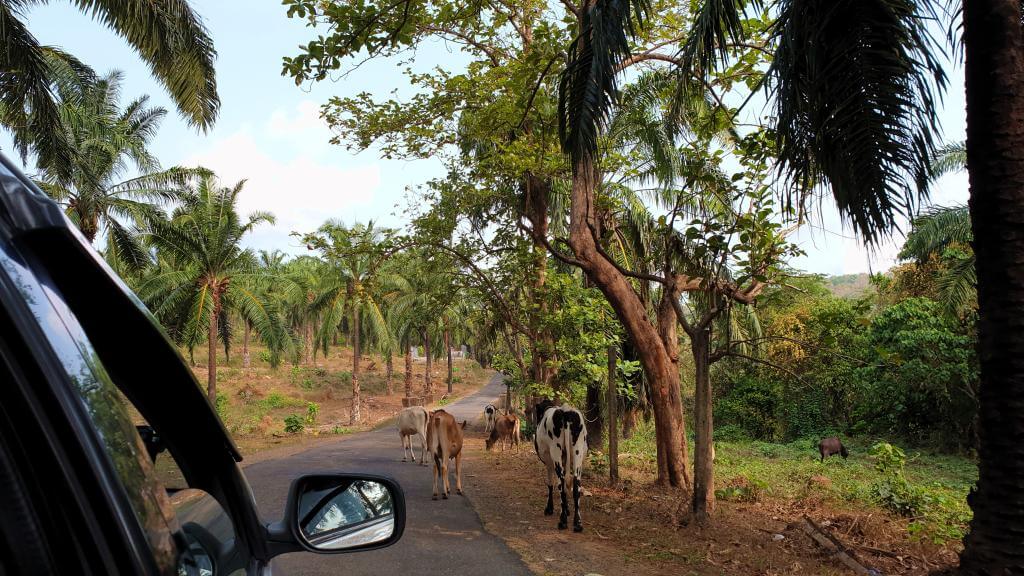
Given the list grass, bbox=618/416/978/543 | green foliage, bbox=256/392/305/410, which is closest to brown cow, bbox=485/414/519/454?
grass, bbox=618/416/978/543

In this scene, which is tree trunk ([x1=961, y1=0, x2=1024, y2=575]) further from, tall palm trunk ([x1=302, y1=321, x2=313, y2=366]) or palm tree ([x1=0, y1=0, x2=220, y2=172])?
tall palm trunk ([x1=302, y1=321, x2=313, y2=366])

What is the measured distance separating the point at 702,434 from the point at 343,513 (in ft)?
25.9

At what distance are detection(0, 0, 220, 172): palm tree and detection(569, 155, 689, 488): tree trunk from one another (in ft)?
23.4

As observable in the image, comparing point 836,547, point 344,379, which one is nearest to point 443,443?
point 836,547

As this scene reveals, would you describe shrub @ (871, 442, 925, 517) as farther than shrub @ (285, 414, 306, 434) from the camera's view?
No

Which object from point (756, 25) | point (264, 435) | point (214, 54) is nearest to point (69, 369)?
point (756, 25)

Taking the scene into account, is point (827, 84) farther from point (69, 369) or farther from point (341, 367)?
point (341, 367)

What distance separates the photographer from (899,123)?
6.09 meters

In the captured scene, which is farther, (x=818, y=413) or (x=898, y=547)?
(x=818, y=413)

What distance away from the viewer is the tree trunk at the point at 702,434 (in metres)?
9.09

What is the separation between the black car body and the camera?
2.76 ft

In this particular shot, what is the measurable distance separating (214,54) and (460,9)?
238 inches

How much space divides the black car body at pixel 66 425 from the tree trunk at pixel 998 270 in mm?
5553

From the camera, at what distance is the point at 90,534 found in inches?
34.3
